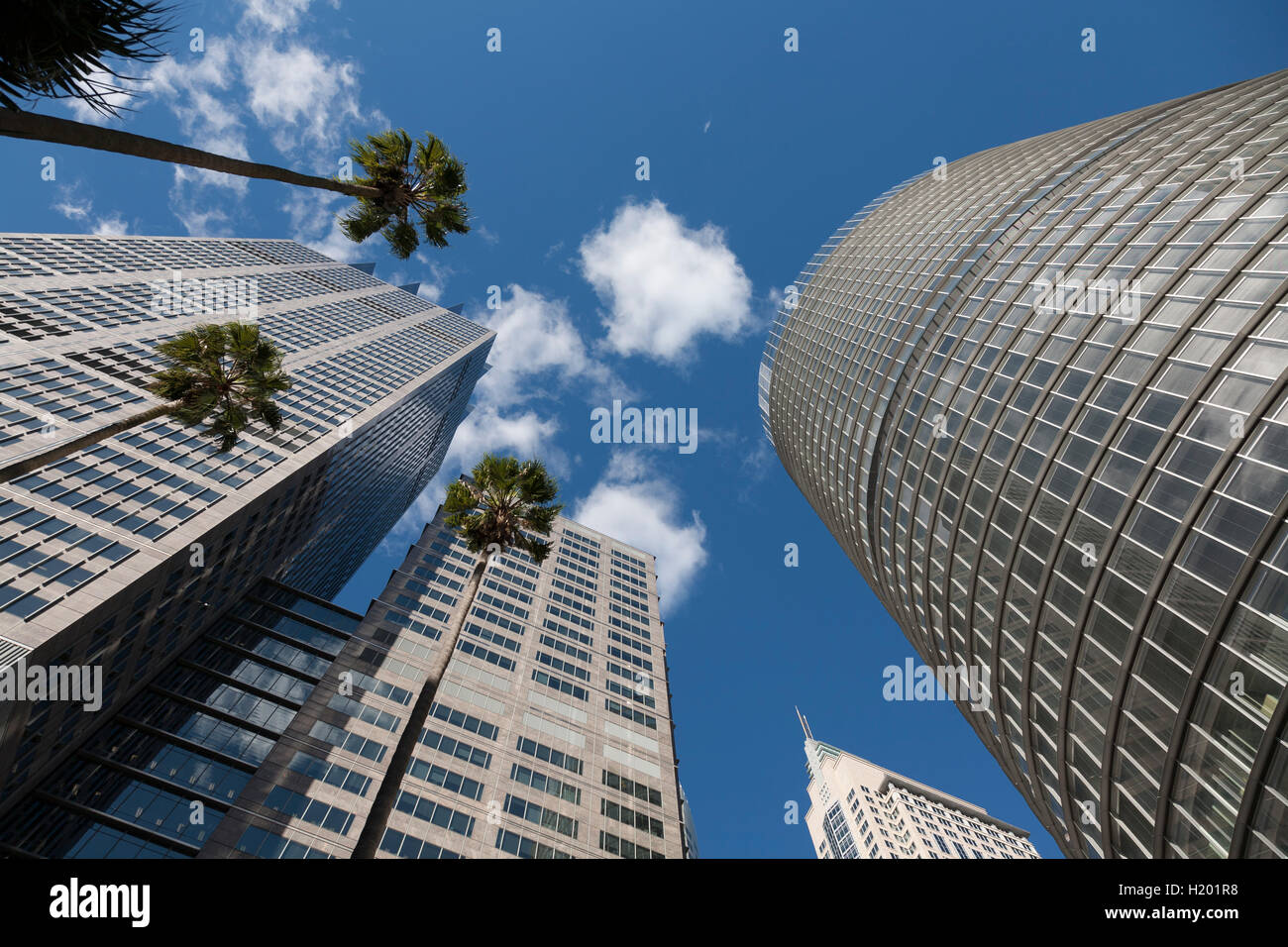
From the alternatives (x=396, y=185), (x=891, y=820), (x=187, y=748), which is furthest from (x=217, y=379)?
(x=891, y=820)

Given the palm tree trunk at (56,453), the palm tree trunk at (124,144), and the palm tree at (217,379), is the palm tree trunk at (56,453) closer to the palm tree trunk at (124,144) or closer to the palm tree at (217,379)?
the palm tree at (217,379)

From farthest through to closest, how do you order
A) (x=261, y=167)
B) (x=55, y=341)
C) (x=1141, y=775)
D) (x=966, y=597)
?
(x=55, y=341)
(x=966, y=597)
(x=1141, y=775)
(x=261, y=167)

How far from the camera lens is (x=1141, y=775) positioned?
72.8 feet

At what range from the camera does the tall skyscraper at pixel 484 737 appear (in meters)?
35.6

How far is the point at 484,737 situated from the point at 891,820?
342 ft

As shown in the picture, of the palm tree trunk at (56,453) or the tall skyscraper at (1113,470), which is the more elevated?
the tall skyscraper at (1113,470)

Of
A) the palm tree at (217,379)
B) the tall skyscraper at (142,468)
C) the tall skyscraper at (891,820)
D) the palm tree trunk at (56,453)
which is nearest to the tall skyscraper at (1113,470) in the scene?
the palm tree at (217,379)

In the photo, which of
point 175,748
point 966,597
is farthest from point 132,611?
point 966,597

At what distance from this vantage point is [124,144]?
926 centimetres

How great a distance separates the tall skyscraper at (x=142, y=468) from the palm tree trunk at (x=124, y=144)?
30.1 m

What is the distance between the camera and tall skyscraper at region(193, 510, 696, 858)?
35625 mm
